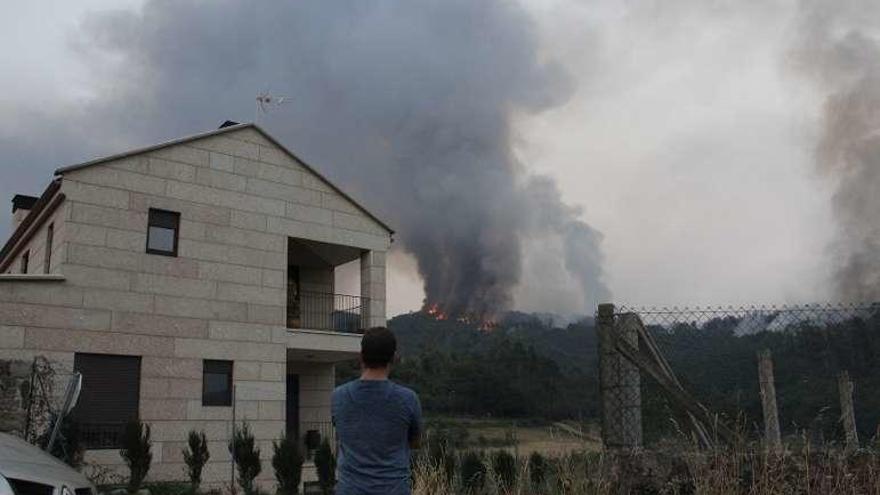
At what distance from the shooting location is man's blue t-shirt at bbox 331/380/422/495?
3.33 meters

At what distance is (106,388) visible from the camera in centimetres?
1404

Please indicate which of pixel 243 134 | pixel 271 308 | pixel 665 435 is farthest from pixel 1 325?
pixel 665 435

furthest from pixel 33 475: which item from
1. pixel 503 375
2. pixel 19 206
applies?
pixel 503 375

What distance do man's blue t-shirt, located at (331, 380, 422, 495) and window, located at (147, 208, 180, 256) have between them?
12883 millimetres

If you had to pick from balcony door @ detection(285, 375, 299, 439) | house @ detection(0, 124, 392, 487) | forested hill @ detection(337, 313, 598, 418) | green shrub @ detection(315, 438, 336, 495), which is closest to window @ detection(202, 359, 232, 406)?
house @ detection(0, 124, 392, 487)

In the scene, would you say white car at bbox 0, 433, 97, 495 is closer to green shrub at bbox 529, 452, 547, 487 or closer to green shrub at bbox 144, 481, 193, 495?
green shrub at bbox 529, 452, 547, 487

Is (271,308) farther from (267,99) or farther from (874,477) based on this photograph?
(874,477)

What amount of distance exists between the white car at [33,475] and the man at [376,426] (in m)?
3.45

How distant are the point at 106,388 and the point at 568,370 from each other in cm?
2522

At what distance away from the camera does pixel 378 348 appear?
3395 millimetres

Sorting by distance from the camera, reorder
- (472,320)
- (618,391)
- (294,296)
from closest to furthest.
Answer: (618,391) < (294,296) < (472,320)

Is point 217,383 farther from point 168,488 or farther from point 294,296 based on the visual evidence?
point 294,296

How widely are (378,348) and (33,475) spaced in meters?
3.98

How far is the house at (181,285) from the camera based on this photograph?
548 inches
